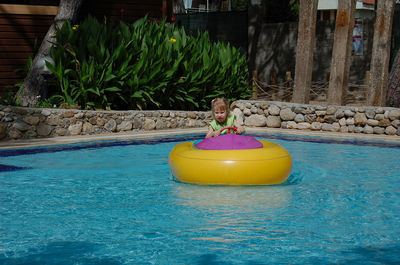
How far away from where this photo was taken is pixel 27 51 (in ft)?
49.8

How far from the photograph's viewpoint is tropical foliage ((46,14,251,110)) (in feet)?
A: 41.5

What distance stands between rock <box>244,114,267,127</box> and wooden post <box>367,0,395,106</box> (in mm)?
2815

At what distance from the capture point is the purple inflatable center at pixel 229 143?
7.54 meters

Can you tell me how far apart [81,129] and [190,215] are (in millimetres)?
6424

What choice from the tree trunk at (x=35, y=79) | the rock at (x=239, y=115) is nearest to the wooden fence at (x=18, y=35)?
the tree trunk at (x=35, y=79)

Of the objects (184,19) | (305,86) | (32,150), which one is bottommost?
(32,150)

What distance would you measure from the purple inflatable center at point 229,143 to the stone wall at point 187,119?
507 centimetres

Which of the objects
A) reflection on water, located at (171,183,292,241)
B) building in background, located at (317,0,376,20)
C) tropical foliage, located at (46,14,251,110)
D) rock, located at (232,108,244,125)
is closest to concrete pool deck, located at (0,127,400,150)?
rock, located at (232,108,244,125)

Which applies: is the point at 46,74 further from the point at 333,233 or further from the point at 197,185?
the point at 333,233

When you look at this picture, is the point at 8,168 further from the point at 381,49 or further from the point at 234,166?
the point at 381,49

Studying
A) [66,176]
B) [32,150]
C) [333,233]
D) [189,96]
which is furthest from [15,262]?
[189,96]

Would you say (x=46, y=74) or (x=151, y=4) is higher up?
(x=151, y=4)

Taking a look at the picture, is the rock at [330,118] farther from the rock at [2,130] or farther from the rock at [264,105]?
the rock at [2,130]

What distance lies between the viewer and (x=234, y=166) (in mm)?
7148
